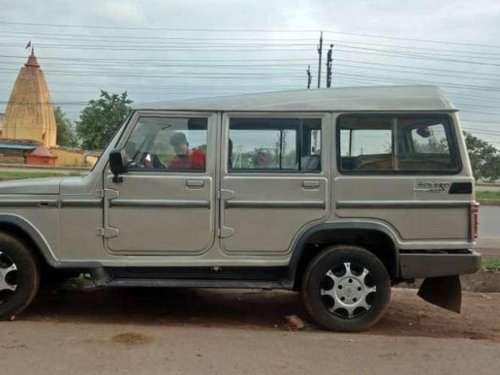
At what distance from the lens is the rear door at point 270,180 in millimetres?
5809

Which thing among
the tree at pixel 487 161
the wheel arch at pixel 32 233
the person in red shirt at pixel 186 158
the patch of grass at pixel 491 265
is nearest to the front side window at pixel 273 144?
the person in red shirt at pixel 186 158

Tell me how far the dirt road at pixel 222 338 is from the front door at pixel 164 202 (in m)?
0.80

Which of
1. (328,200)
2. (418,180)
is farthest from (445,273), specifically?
(328,200)

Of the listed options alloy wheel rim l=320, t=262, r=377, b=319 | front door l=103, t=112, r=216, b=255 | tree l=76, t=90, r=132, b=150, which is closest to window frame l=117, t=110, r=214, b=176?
front door l=103, t=112, r=216, b=255

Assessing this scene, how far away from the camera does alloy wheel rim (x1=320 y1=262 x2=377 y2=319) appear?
5828 mm

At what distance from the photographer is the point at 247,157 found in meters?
5.91

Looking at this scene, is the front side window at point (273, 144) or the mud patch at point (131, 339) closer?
the mud patch at point (131, 339)

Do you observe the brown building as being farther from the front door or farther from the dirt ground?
the front door

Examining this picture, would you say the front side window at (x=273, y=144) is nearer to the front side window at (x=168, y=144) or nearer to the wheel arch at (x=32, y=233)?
the front side window at (x=168, y=144)

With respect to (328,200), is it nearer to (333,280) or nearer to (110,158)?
(333,280)

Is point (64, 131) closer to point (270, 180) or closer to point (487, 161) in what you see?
point (487, 161)

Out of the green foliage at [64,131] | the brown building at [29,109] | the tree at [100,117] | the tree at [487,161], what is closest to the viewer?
the tree at [100,117]

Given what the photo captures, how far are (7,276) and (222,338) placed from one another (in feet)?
6.75

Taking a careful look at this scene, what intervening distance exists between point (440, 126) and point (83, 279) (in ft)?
14.6
